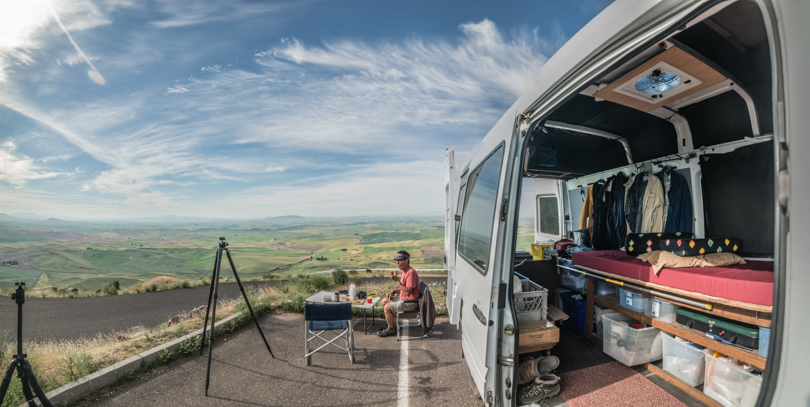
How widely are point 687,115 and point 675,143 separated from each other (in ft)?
1.32

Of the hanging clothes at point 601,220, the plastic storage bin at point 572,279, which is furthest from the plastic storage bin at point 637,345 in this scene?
the hanging clothes at point 601,220

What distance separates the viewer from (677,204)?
13.8ft

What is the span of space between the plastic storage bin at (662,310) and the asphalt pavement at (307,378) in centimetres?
190

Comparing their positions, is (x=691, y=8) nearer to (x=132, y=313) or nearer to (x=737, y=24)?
(x=737, y=24)

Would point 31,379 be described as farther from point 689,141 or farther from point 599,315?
point 689,141

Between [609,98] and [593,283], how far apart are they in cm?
209

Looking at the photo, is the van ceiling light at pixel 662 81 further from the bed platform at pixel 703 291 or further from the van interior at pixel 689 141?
the bed platform at pixel 703 291

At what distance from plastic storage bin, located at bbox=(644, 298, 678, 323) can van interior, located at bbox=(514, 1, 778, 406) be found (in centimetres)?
6

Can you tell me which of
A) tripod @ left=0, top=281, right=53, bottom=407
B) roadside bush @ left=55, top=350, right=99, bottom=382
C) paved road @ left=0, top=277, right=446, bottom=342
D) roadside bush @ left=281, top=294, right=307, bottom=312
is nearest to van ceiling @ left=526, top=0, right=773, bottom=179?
tripod @ left=0, top=281, right=53, bottom=407

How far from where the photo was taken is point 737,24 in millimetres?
2236

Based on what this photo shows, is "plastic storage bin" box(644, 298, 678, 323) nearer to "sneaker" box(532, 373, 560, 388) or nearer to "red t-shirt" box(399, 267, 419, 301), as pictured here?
"sneaker" box(532, 373, 560, 388)

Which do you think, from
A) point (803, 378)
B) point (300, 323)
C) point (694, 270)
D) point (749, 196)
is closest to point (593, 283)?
Result: point (694, 270)

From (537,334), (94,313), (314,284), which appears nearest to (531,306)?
(537,334)

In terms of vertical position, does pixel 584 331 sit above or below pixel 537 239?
below
